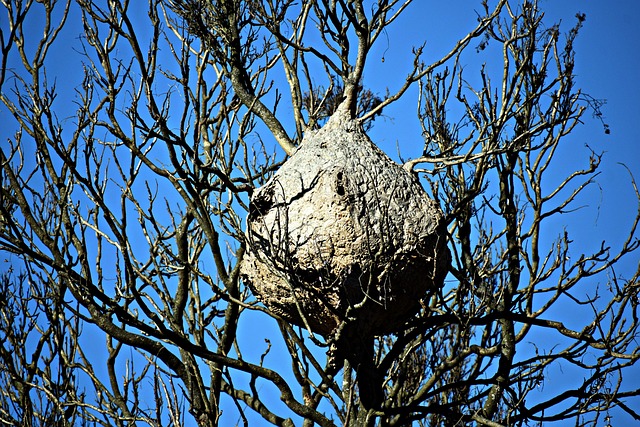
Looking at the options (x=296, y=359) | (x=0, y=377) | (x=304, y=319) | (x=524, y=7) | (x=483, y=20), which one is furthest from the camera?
(x=0, y=377)

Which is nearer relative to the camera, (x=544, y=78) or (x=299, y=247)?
(x=299, y=247)

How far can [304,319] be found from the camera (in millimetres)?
5469

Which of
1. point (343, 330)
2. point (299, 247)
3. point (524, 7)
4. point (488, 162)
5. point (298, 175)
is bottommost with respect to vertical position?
point (343, 330)

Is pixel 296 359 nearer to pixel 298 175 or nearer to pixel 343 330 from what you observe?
pixel 343 330

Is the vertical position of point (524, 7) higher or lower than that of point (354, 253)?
higher

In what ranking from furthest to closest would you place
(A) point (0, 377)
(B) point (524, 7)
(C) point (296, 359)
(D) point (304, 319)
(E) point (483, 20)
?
(A) point (0, 377), (B) point (524, 7), (E) point (483, 20), (C) point (296, 359), (D) point (304, 319)

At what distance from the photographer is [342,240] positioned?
5543 mm

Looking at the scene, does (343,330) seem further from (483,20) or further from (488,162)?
(483,20)

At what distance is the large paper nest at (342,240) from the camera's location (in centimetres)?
555

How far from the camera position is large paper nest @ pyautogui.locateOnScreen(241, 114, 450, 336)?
5547 mm

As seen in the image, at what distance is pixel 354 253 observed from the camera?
18.2 ft

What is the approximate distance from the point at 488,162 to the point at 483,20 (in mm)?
1097

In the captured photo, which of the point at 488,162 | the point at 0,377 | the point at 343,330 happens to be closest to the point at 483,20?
the point at 488,162

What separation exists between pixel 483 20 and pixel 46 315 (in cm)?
446
